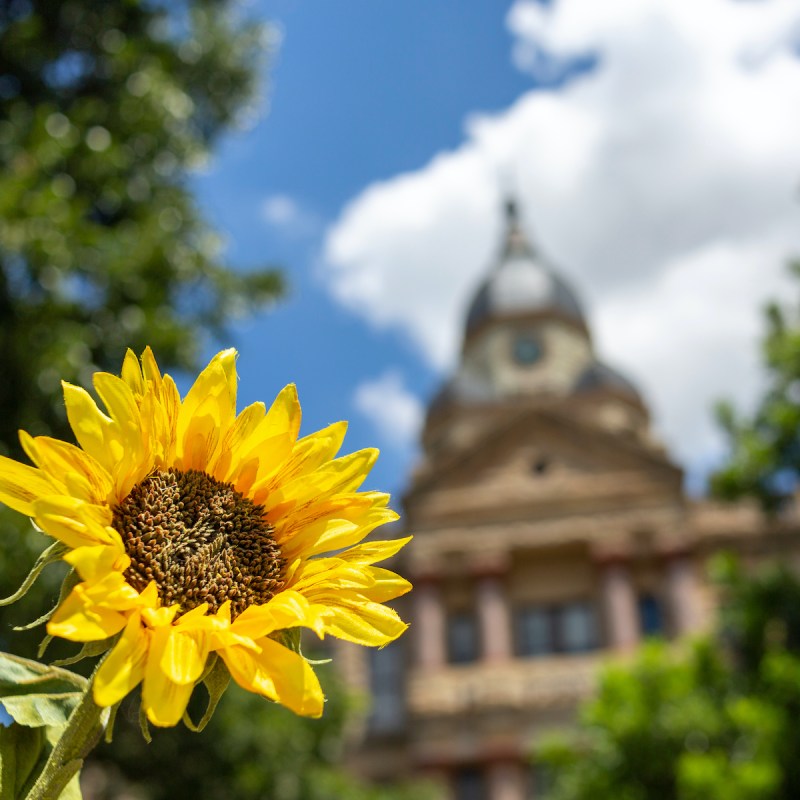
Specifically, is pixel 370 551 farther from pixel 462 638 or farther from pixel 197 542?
pixel 462 638

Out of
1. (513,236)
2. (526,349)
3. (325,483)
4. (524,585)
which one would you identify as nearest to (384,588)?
(325,483)

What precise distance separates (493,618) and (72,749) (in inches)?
1029

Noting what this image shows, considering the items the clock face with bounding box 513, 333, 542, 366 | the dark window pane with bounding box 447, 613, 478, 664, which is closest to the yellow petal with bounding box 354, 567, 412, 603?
the dark window pane with bounding box 447, 613, 478, 664

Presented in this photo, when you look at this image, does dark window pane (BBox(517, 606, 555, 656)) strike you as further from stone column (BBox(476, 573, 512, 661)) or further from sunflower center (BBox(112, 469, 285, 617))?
sunflower center (BBox(112, 469, 285, 617))

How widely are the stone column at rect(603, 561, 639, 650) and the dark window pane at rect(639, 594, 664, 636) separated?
16.9 inches

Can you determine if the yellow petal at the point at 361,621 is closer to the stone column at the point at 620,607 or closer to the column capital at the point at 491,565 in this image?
the stone column at the point at 620,607

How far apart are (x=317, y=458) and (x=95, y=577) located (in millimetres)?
365

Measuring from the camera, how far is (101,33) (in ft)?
37.1

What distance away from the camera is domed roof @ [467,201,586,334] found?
36.2m

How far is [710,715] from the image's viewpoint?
15.0 meters

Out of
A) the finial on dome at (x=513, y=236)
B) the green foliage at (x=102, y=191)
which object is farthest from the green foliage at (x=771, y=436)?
the finial on dome at (x=513, y=236)

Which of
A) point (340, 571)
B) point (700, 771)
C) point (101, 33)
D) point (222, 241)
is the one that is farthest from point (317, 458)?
point (700, 771)

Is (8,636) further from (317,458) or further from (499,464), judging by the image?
(499,464)

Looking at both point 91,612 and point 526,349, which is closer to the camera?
point 91,612
